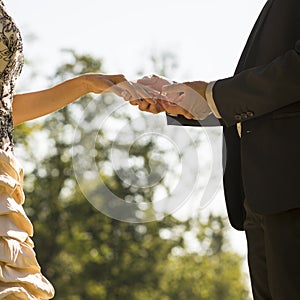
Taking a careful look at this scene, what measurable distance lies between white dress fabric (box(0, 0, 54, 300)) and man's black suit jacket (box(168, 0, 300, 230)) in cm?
86

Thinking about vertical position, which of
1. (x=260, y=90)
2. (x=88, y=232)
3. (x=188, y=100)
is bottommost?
(x=88, y=232)

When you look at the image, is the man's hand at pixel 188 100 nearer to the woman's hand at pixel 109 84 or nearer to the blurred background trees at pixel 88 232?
the woman's hand at pixel 109 84

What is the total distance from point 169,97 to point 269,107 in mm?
606

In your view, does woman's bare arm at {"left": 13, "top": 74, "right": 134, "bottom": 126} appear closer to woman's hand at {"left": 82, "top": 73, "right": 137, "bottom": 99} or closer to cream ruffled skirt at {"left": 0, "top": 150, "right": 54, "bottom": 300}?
woman's hand at {"left": 82, "top": 73, "right": 137, "bottom": 99}

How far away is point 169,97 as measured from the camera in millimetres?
3553

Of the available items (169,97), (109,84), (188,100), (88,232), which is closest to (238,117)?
(188,100)

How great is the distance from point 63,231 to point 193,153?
68.6 ft

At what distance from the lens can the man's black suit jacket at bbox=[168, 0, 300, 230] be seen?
3.00 m

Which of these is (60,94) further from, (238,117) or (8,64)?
(238,117)

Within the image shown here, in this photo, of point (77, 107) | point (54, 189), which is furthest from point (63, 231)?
point (77, 107)

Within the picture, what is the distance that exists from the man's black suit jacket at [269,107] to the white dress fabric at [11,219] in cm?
86

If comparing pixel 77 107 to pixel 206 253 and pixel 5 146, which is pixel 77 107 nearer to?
pixel 206 253

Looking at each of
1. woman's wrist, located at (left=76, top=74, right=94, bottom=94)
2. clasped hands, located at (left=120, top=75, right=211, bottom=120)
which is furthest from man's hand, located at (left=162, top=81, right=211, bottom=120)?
woman's wrist, located at (left=76, top=74, right=94, bottom=94)

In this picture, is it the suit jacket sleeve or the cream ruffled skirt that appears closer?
the suit jacket sleeve
